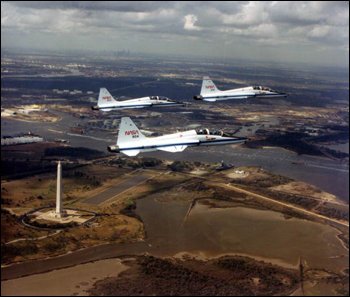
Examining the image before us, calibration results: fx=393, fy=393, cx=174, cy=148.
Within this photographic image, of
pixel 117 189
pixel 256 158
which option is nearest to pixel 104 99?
pixel 117 189

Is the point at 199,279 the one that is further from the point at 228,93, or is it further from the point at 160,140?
the point at 228,93

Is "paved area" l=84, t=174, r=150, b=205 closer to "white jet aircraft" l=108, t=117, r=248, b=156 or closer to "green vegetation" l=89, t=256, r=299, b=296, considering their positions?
"green vegetation" l=89, t=256, r=299, b=296

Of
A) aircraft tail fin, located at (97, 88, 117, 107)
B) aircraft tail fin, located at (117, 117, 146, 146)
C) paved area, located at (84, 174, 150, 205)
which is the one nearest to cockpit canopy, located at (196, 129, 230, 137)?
aircraft tail fin, located at (117, 117, 146, 146)

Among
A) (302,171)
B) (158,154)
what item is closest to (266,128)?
(302,171)

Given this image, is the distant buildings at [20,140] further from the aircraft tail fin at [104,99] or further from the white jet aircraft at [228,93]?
the white jet aircraft at [228,93]

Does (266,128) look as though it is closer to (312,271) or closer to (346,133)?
(346,133)

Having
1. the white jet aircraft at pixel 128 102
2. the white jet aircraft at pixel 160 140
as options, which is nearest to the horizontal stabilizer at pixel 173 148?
the white jet aircraft at pixel 160 140

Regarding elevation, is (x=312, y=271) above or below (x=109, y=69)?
below
